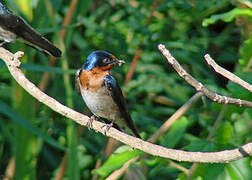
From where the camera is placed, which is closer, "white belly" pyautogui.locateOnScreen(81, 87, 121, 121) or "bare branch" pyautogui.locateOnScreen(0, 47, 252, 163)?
"bare branch" pyautogui.locateOnScreen(0, 47, 252, 163)

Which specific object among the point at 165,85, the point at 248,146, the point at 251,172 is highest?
the point at 248,146

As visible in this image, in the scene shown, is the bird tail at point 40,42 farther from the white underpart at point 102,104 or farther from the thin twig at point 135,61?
the thin twig at point 135,61

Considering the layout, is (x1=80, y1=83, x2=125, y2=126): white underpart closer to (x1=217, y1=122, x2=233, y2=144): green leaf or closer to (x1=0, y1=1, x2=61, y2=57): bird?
(x1=0, y1=1, x2=61, y2=57): bird

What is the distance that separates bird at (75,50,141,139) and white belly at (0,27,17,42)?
1.33 ft

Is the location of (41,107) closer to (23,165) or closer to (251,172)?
(23,165)

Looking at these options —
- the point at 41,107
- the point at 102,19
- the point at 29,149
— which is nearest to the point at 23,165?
the point at 29,149

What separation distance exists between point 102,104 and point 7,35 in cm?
58

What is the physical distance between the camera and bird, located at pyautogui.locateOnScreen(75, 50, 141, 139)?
9.59 feet

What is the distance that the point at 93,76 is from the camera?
2.96 meters

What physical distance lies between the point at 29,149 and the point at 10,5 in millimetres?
807

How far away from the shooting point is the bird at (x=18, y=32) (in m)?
2.57

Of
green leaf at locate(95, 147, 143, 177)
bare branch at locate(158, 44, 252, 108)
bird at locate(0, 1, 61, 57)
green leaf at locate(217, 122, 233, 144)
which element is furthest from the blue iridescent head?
bare branch at locate(158, 44, 252, 108)

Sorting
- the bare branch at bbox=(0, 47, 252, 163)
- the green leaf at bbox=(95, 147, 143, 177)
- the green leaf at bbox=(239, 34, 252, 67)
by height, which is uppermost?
the bare branch at bbox=(0, 47, 252, 163)

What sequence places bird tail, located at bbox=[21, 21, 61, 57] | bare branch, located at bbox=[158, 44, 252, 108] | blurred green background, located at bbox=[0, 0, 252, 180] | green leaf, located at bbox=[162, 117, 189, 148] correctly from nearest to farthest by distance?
bare branch, located at bbox=[158, 44, 252, 108]
bird tail, located at bbox=[21, 21, 61, 57]
green leaf, located at bbox=[162, 117, 189, 148]
blurred green background, located at bbox=[0, 0, 252, 180]
